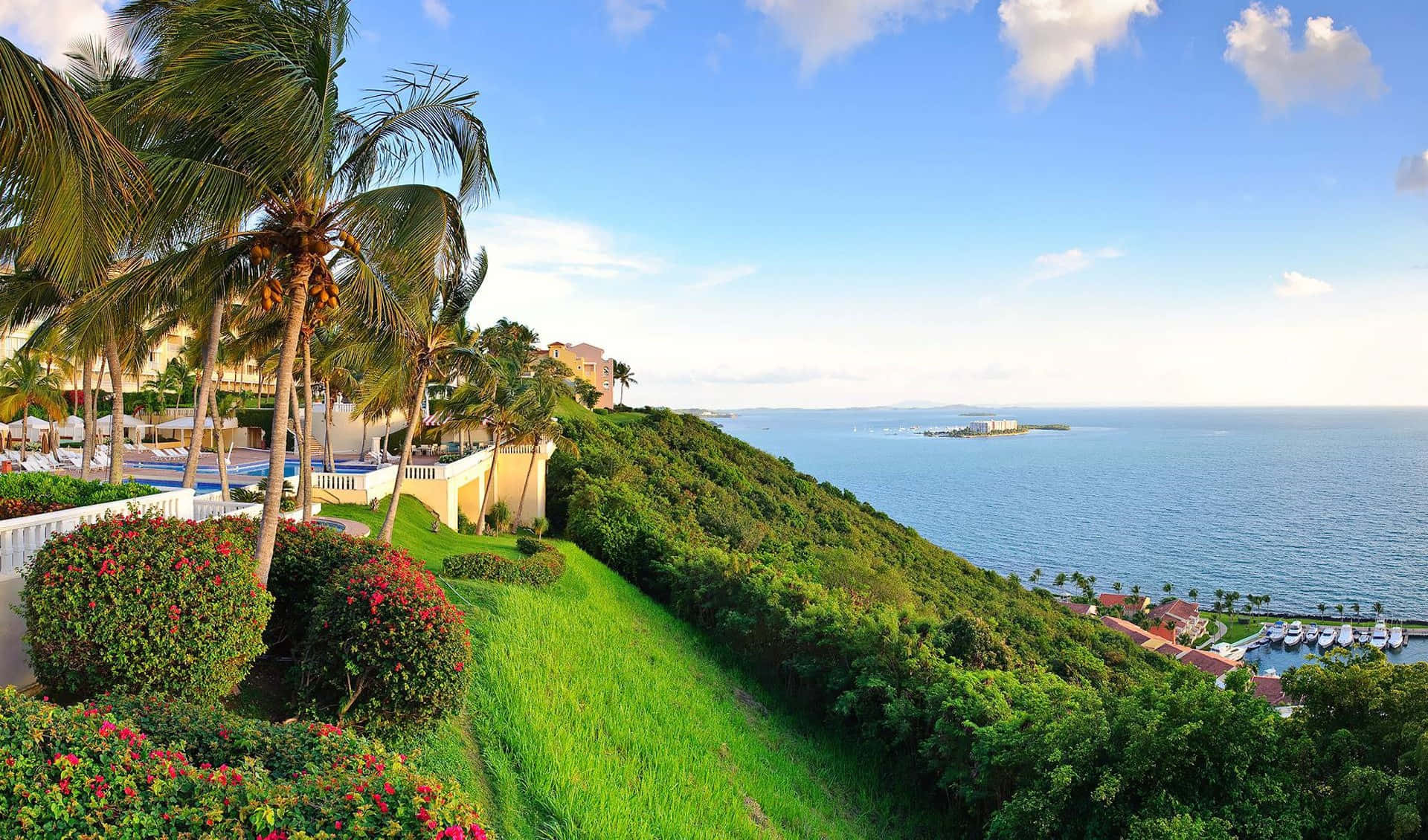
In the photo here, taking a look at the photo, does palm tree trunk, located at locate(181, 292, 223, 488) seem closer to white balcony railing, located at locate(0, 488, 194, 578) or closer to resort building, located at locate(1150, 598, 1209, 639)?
white balcony railing, located at locate(0, 488, 194, 578)

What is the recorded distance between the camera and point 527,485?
98.9ft

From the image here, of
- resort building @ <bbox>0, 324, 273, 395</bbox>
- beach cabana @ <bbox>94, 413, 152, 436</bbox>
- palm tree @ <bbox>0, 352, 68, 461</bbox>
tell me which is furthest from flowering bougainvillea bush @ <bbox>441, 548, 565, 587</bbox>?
resort building @ <bbox>0, 324, 273, 395</bbox>

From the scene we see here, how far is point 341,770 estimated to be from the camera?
161 inches

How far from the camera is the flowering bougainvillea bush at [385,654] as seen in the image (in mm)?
6594

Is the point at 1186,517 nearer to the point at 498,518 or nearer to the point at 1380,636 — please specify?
the point at 1380,636

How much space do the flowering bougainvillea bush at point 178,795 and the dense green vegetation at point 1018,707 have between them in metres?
7.30

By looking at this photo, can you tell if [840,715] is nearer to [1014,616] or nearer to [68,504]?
[68,504]

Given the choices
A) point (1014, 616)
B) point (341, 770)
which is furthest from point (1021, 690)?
point (1014, 616)

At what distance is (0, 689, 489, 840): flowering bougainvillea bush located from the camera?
3.63 meters

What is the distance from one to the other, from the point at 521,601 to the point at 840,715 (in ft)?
19.8

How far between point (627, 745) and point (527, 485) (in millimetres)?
22100

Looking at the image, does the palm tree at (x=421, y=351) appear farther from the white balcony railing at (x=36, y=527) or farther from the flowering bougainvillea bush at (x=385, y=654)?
the flowering bougainvillea bush at (x=385, y=654)

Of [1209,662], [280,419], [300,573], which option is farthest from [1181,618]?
[280,419]

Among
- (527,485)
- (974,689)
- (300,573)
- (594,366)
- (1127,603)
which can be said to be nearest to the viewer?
(300,573)
